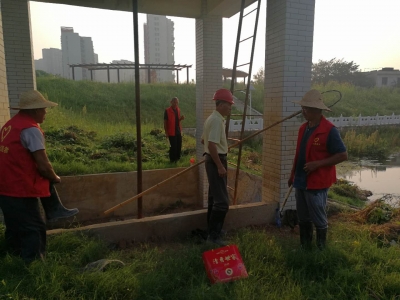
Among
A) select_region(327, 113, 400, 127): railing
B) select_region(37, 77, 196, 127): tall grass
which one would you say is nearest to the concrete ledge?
select_region(37, 77, 196, 127): tall grass

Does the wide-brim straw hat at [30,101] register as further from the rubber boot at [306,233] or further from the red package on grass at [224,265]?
the rubber boot at [306,233]

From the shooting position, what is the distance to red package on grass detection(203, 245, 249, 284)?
8.84 feet

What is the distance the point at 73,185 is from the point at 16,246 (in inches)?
128

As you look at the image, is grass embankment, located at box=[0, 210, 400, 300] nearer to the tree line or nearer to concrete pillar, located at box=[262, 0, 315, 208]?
concrete pillar, located at box=[262, 0, 315, 208]

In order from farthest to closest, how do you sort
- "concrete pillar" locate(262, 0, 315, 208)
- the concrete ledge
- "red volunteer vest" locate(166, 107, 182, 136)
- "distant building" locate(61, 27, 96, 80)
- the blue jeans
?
"distant building" locate(61, 27, 96, 80) → "red volunteer vest" locate(166, 107, 182, 136) → "concrete pillar" locate(262, 0, 315, 208) → the concrete ledge → the blue jeans

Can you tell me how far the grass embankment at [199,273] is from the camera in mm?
2400

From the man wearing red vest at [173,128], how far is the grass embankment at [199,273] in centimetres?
420

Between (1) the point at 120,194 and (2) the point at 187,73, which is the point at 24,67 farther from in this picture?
(2) the point at 187,73

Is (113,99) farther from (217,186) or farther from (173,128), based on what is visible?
(217,186)

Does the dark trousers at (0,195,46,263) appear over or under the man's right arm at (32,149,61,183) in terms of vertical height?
under

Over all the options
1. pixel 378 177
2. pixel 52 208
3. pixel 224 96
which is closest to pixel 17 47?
pixel 52 208

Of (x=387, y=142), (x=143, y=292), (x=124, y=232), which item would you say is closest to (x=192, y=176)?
(x=124, y=232)

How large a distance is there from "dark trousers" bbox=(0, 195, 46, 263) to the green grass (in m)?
0.13

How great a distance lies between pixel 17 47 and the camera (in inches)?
212
